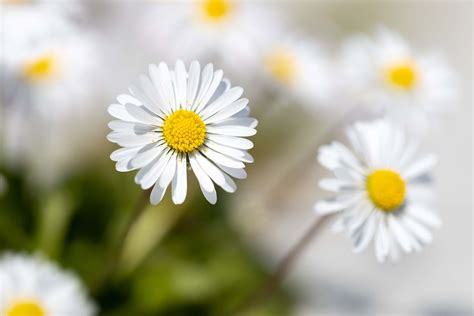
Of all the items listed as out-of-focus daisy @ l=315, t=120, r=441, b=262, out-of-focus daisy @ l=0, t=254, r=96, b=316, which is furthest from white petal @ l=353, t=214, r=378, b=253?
out-of-focus daisy @ l=0, t=254, r=96, b=316

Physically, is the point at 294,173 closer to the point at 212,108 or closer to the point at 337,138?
the point at 337,138

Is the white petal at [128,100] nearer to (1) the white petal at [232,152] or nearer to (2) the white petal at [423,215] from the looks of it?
(1) the white petal at [232,152]

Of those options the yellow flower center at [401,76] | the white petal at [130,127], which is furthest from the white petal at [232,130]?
the yellow flower center at [401,76]

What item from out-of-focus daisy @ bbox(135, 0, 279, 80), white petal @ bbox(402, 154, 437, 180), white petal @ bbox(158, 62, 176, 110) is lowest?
white petal @ bbox(158, 62, 176, 110)

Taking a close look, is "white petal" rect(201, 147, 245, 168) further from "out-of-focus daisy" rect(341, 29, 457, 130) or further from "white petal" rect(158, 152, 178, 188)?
"out-of-focus daisy" rect(341, 29, 457, 130)

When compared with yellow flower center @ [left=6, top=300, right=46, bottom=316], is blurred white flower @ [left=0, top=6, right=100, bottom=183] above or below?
above

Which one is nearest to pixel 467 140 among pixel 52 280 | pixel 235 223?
pixel 235 223

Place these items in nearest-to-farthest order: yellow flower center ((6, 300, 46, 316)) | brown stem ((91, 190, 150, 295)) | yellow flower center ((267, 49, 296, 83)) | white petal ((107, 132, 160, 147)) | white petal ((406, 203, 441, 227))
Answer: white petal ((107, 132, 160, 147)) → brown stem ((91, 190, 150, 295)) → white petal ((406, 203, 441, 227)) → yellow flower center ((6, 300, 46, 316)) → yellow flower center ((267, 49, 296, 83))
